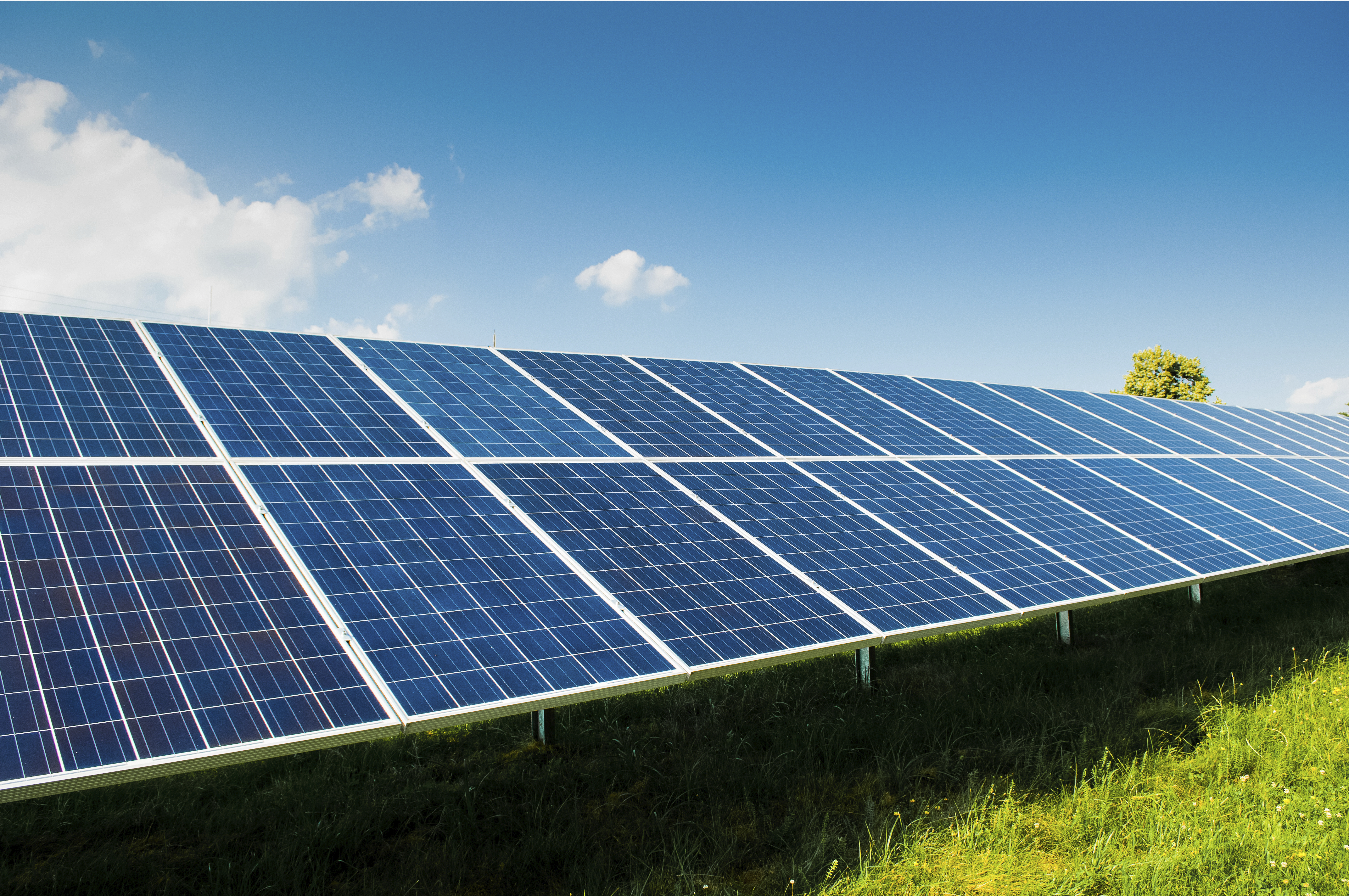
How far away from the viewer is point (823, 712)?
1027 cm

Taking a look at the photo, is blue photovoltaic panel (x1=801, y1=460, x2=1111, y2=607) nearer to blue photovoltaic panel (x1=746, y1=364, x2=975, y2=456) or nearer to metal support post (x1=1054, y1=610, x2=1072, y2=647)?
blue photovoltaic panel (x1=746, y1=364, x2=975, y2=456)

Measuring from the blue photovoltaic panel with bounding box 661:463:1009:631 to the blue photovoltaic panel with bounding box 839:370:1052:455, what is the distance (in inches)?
210

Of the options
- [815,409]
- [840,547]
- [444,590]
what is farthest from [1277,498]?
[444,590]

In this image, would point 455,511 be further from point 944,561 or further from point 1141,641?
point 1141,641

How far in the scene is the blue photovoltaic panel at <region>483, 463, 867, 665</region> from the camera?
22.7 feet

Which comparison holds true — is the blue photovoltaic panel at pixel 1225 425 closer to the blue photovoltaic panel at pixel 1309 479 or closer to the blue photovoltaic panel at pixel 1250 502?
the blue photovoltaic panel at pixel 1309 479

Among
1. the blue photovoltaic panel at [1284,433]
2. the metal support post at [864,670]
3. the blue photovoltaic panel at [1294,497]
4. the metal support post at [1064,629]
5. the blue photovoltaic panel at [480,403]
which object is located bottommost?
the metal support post at [1064,629]

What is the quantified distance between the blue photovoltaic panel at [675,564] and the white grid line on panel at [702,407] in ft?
8.40

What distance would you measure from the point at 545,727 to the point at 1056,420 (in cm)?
1380

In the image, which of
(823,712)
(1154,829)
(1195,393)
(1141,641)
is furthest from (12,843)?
(1195,393)

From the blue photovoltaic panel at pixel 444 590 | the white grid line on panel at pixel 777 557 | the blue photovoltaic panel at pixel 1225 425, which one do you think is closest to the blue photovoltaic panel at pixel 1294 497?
the blue photovoltaic panel at pixel 1225 425

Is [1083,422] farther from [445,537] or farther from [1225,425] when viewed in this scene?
[445,537]

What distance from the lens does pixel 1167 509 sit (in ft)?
43.7

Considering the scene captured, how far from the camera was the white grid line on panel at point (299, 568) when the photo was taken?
5398 millimetres
